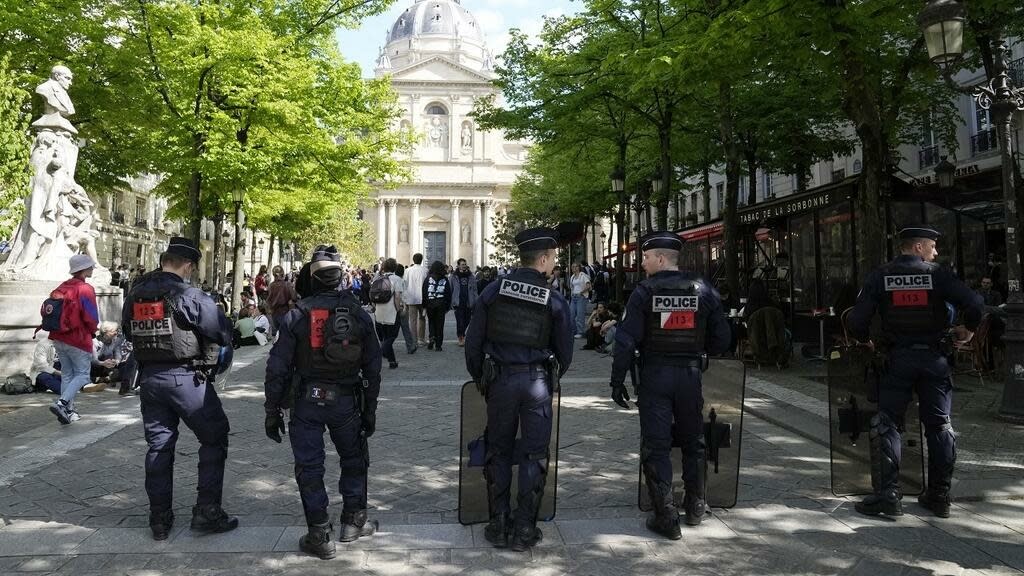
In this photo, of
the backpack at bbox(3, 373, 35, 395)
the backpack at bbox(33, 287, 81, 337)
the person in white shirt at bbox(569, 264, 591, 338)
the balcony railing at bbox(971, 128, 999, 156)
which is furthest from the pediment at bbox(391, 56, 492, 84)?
the backpack at bbox(33, 287, 81, 337)

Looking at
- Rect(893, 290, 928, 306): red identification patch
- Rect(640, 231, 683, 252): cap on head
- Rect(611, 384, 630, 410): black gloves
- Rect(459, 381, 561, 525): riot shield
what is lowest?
Rect(459, 381, 561, 525): riot shield

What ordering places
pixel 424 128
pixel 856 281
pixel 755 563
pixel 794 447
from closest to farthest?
pixel 755 563 < pixel 794 447 < pixel 856 281 < pixel 424 128

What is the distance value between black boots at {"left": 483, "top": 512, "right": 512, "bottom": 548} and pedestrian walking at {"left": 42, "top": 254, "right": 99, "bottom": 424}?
5.31 meters

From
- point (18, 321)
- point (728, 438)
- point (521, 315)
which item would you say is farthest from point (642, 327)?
point (18, 321)

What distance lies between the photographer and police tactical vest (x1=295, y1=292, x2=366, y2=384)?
3.90m

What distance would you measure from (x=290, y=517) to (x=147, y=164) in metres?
18.7

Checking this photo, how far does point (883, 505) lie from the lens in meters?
4.43

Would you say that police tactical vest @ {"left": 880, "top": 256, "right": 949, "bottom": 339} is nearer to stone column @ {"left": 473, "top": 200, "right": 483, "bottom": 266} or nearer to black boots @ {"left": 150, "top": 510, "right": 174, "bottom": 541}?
black boots @ {"left": 150, "top": 510, "right": 174, "bottom": 541}

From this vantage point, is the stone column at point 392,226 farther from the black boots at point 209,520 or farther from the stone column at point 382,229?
the black boots at point 209,520

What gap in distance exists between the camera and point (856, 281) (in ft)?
38.2

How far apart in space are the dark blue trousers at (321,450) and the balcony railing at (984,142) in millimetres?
21033

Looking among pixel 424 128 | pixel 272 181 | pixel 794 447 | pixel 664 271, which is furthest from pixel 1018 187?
pixel 424 128

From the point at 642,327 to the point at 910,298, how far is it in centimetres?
178

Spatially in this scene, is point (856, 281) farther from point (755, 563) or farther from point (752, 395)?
point (755, 563)
